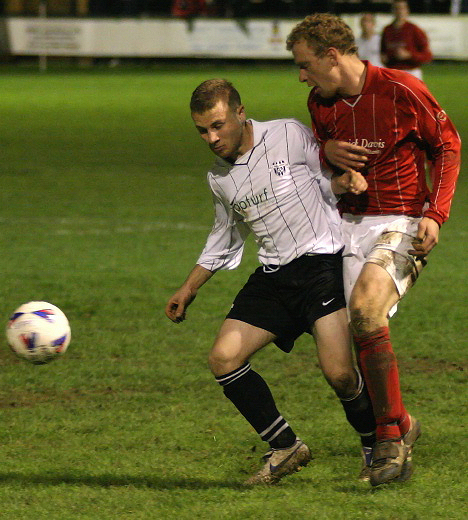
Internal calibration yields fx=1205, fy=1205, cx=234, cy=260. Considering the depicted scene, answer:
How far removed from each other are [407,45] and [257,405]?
13.2 metres

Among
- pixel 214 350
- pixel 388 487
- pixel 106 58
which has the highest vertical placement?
pixel 214 350

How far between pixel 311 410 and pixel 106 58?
1142 inches

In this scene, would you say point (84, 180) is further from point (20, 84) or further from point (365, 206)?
point (20, 84)

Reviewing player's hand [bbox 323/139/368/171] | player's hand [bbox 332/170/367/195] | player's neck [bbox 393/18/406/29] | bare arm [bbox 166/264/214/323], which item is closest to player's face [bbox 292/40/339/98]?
player's hand [bbox 323/139/368/171]

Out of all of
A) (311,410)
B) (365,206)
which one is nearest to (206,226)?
(311,410)

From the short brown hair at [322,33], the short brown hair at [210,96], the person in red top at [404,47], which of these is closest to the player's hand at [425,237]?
the short brown hair at [322,33]

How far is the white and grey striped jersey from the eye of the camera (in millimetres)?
5156

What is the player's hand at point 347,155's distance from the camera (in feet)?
16.5

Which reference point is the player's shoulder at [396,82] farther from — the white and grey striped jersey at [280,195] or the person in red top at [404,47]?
the person in red top at [404,47]

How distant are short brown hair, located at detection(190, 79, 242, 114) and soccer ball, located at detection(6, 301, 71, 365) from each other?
121cm

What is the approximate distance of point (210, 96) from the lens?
495 cm

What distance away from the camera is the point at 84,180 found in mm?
14664

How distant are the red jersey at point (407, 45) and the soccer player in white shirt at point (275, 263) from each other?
1264 centimetres

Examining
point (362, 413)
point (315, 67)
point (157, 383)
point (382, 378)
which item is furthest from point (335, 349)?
point (157, 383)
